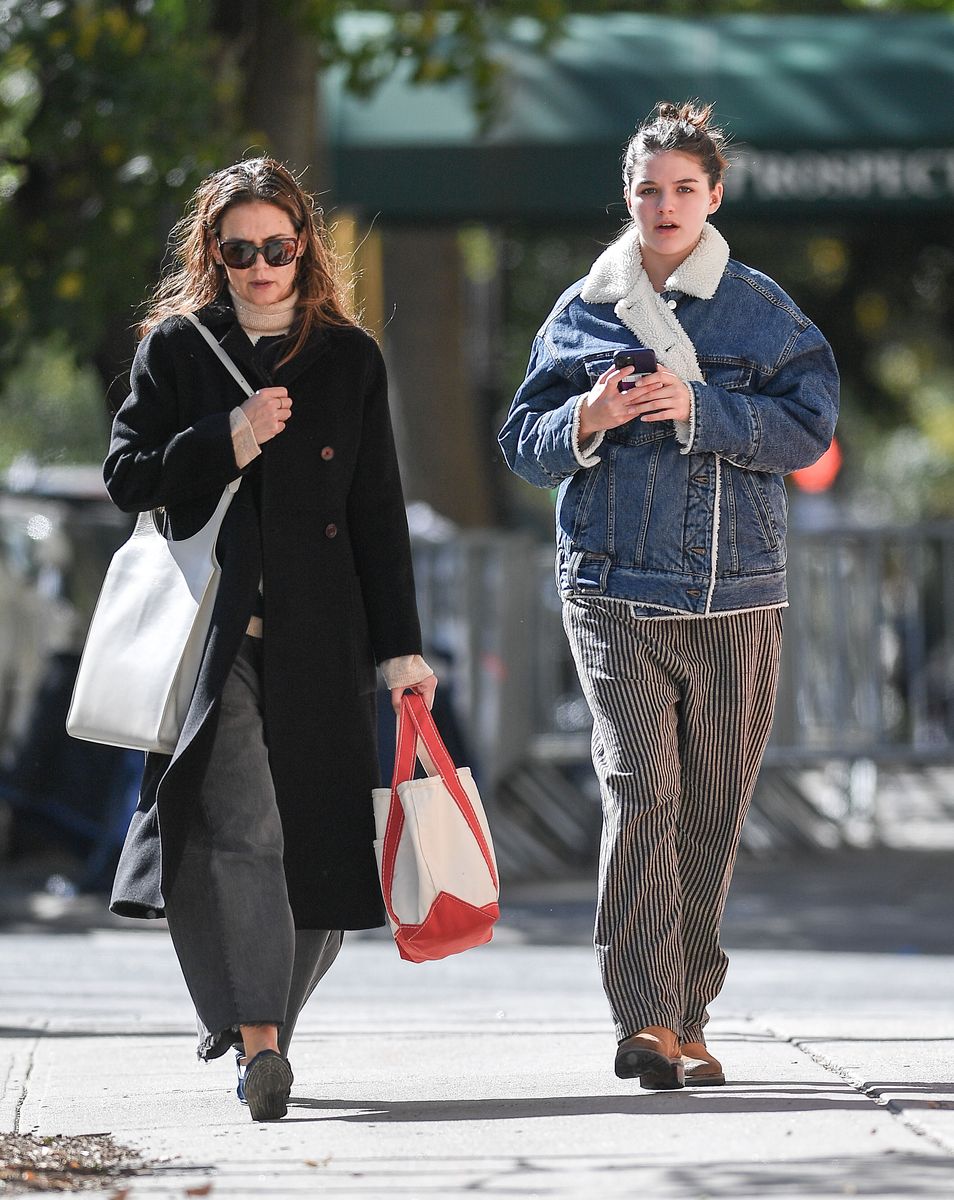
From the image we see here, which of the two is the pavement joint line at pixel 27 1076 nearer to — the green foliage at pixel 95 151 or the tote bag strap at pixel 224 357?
the tote bag strap at pixel 224 357

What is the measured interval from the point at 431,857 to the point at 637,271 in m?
1.30

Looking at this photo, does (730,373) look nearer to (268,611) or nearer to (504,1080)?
(268,611)

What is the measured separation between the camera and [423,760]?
458cm

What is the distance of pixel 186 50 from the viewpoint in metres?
9.20

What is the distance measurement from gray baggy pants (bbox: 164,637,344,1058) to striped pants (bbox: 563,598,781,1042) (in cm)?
67

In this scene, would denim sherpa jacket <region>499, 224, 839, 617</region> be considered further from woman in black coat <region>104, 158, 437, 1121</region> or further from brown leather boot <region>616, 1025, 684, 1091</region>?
brown leather boot <region>616, 1025, 684, 1091</region>

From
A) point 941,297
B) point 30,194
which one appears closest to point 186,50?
point 30,194

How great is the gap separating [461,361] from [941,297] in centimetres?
552

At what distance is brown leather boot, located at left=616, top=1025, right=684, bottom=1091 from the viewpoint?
448 centimetres

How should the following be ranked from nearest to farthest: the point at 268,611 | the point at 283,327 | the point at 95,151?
the point at 268,611 → the point at 283,327 → the point at 95,151

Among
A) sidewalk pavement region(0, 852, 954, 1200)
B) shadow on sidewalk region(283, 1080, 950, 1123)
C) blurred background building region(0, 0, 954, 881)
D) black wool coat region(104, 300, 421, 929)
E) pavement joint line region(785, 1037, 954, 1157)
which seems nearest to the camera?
sidewalk pavement region(0, 852, 954, 1200)

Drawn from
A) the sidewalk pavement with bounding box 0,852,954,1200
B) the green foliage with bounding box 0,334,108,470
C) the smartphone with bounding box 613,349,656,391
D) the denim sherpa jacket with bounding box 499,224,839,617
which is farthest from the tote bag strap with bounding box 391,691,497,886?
the green foliage with bounding box 0,334,108,470

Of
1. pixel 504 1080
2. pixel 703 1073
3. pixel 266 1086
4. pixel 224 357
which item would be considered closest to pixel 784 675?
pixel 504 1080

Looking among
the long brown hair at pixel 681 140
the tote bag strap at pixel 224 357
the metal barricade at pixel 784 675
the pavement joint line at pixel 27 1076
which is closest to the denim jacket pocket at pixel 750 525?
the long brown hair at pixel 681 140
